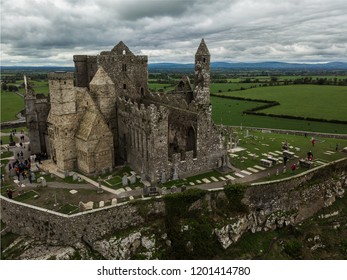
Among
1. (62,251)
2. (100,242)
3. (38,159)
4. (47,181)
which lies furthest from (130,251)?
(38,159)

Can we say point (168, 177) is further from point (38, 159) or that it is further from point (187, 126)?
point (38, 159)

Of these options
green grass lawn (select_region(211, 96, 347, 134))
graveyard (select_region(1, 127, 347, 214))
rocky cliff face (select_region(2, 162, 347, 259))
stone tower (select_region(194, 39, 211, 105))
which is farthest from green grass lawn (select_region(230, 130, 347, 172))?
green grass lawn (select_region(211, 96, 347, 134))

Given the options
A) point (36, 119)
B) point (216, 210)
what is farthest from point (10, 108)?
point (216, 210)

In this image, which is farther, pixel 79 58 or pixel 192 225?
pixel 79 58

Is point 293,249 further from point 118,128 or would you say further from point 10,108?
point 10,108

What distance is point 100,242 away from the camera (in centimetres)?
2703

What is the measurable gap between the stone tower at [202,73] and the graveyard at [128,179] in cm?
964

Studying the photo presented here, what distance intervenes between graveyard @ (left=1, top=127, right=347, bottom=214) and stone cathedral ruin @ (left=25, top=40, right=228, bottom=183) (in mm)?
1481

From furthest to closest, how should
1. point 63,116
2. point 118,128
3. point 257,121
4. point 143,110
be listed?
point 257,121
point 118,128
point 63,116
point 143,110

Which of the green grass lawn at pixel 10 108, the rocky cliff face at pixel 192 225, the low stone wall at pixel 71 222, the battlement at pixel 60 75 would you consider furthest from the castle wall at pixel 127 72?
the green grass lawn at pixel 10 108

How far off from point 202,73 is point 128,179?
1623 centimetres

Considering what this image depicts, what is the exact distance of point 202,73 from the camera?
36875 millimetres

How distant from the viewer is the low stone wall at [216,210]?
2673 cm

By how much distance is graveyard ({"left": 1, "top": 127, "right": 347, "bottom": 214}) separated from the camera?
29.6m
